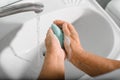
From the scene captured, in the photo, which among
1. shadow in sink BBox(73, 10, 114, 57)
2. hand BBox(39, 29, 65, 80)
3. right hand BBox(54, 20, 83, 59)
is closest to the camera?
hand BBox(39, 29, 65, 80)

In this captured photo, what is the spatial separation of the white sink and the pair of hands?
0.09 metres

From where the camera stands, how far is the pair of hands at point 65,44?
0.68 m

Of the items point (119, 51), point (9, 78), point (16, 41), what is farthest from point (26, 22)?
point (119, 51)

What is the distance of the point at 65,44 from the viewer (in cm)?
73

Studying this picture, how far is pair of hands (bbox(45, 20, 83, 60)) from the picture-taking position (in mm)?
679

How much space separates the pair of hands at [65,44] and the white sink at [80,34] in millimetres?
86

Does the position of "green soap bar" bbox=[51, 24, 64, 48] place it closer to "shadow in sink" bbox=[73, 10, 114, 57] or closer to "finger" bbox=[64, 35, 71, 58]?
"finger" bbox=[64, 35, 71, 58]

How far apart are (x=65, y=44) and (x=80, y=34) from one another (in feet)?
0.63

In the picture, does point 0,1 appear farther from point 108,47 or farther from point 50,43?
point 108,47

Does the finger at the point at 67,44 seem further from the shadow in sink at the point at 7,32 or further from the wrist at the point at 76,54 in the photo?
the shadow in sink at the point at 7,32

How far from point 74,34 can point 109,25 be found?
153 mm

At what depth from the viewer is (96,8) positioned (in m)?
0.85

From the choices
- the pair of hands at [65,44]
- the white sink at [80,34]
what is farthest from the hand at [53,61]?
the white sink at [80,34]

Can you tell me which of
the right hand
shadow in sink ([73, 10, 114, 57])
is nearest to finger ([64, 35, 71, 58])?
the right hand
